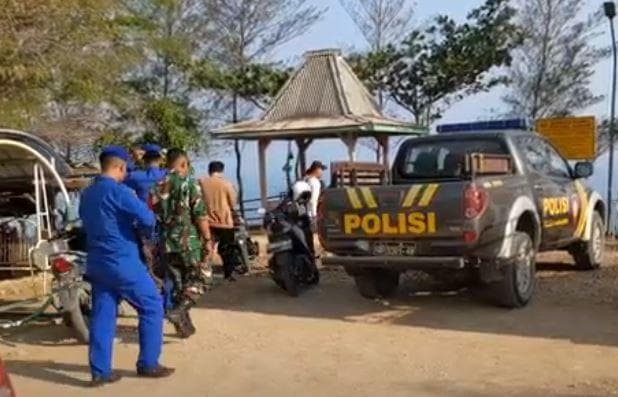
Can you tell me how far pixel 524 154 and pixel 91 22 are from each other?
7.75 meters

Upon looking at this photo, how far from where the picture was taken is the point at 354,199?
961 cm

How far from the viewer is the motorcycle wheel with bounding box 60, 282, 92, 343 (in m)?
8.31

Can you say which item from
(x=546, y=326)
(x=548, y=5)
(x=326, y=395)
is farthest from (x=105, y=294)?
(x=548, y=5)

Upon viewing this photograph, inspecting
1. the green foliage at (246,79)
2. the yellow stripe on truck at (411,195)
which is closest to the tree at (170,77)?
the green foliage at (246,79)

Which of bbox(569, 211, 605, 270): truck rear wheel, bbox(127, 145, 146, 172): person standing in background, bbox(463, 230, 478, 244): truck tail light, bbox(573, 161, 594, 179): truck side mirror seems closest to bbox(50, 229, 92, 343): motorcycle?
bbox(127, 145, 146, 172): person standing in background

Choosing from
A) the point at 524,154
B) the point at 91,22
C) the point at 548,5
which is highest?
the point at 548,5

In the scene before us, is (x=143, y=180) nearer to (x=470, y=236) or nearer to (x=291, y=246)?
(x=291, y=246)

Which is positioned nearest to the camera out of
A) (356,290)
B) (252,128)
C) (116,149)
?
(116,149)

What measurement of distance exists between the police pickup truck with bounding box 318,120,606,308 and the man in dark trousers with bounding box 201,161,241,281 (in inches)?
86.9

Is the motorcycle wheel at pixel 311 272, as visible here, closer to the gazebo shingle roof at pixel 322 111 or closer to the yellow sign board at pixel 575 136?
the yellow sign board at pixel 575 136

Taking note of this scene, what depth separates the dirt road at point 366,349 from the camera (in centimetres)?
695

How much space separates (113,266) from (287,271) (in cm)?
403

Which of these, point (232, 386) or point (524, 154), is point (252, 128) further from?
point (232, 386)

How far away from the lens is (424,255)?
30.5 ft
